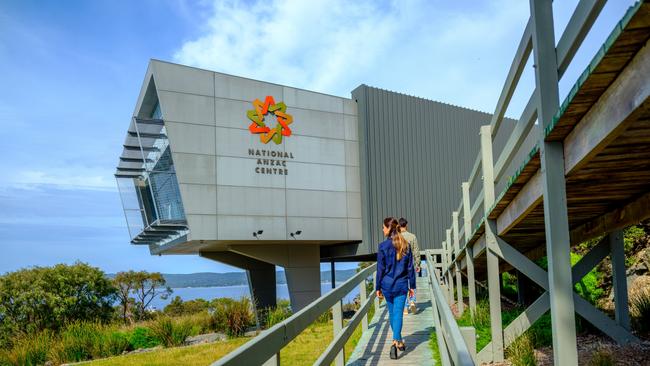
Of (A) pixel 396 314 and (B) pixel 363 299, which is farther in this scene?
(B) pixel 363 299

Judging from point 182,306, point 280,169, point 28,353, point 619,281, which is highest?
point 280,169

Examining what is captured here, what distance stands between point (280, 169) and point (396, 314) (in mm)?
21474

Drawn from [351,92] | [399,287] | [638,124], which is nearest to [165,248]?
[351,92]

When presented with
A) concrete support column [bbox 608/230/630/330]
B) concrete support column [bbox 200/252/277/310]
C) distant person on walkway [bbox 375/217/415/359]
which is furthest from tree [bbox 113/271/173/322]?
concrete support column [bbox 608/230/630/330]

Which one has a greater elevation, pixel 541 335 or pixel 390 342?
pixel 541 335

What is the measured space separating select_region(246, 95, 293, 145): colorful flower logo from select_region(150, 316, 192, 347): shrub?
34.6ft

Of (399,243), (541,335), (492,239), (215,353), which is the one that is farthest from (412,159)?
(492,239)

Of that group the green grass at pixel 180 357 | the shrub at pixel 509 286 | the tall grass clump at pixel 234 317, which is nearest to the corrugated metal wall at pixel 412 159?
the tall grass clump at pixel 234 317

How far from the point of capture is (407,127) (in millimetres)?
32969

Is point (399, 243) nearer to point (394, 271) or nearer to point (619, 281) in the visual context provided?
point (394, 271)

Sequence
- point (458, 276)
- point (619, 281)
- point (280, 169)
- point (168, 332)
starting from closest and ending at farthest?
1. point (619, 281)
2. point (458, 276)
3. point (168, 332)
4. point (280, 169)

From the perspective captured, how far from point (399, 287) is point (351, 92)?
2501cm

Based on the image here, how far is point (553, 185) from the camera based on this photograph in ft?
15.5

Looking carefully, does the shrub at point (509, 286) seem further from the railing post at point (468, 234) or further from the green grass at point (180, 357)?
the green grass at point (180, 357)
